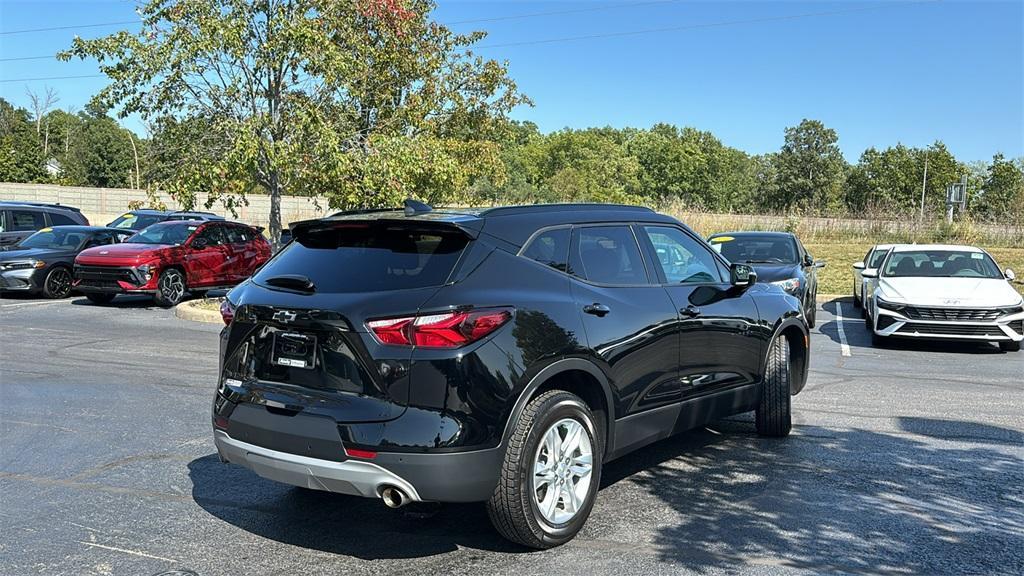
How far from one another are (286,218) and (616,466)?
38.6m

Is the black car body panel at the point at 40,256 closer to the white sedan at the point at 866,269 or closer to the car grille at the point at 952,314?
the white sedan at the point at 866,269

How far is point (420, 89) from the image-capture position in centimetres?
2570

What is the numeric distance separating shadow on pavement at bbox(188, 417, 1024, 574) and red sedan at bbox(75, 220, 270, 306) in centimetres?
1147

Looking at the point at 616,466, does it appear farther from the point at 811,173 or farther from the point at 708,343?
the point at 811,173

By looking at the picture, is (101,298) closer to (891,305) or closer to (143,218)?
(143,218)

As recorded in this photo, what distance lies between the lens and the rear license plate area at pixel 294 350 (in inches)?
166

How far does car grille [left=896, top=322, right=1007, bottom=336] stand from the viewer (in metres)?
11.8

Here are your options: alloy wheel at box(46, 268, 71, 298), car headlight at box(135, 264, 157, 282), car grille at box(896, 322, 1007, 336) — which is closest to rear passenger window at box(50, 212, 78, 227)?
alloy wheel at box(46, 268, 71, 298)

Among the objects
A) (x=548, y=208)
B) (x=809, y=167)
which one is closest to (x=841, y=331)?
(x=548, y=208)

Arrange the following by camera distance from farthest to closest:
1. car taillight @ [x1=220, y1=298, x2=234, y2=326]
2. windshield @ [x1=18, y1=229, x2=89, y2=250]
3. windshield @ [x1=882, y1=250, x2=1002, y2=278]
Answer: windshield @ [x1=18, y1=229, x2=89, y2=250]
windshield @ [x1=882, y1=250, x2=1002, y2=278]
car taillight @ [x1=220, y1=298, x2=234, y2=326]

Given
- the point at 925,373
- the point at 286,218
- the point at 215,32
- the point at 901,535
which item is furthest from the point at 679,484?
the point at 286,218

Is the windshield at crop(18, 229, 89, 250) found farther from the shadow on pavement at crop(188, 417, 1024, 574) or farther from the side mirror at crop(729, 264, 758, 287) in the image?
the side mirror at crop(729, 264, 758, 287)

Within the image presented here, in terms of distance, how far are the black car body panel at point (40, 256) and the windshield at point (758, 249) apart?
1308cm

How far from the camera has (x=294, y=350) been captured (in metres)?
4.29
